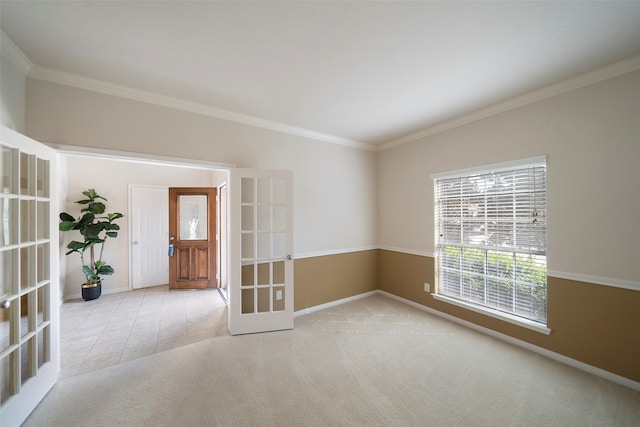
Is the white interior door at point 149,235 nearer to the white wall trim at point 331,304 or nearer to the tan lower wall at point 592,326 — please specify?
the white wall trim at point 331,304

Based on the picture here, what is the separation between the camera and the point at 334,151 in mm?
3873

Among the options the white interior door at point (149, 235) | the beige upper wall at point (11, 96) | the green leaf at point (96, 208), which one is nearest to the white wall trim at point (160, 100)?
the beige upper wall at point (11, 96)

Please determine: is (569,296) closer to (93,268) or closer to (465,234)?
(465,234)

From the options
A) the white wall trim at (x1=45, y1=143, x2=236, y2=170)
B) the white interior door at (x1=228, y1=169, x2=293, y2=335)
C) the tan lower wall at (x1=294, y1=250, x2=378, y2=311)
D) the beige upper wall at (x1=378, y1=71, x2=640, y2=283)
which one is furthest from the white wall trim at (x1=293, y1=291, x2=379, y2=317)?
the beige upper wall at (x1=378, y1=71, x2=640, y2=283)

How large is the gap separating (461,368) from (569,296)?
4.07ft

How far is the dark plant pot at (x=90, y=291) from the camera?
4039mm

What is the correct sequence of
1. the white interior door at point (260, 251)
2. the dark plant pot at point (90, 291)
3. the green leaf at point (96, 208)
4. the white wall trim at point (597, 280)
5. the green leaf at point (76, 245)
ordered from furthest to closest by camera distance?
the green leaf at point (96, 208), the dark plant pot at point (90, 291), the green leaf at point (76, 245), the white interior door at point (260, 251), the white wall trim at point (597, 280)

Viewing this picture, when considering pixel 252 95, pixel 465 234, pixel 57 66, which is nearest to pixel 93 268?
pixel 57 66

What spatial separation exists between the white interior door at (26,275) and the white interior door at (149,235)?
3036 mm

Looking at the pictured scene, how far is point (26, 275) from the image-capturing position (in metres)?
1.79

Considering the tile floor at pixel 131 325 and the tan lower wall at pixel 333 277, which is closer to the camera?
the tile floor at pixel 131 325

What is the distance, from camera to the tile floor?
247 centimetres

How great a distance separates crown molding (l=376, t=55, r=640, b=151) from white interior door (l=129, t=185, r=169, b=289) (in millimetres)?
5154

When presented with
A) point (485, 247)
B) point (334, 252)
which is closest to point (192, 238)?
point (334, 252)
